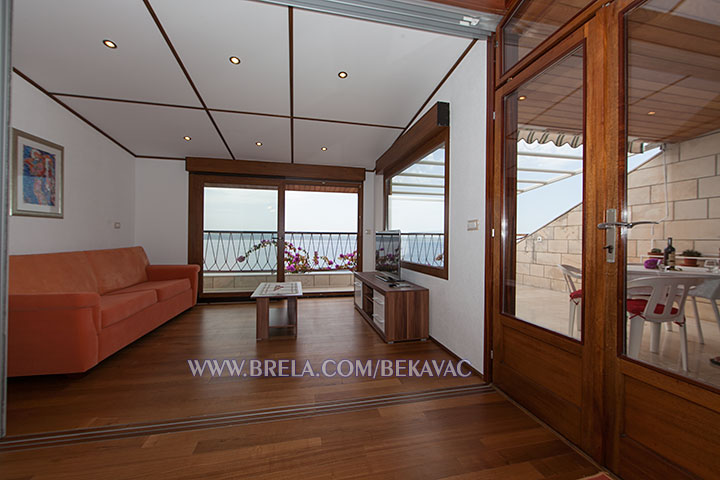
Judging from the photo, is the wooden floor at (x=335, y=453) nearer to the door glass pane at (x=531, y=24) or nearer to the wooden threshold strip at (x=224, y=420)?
the wooden threshold strip at (x=224, y=420)

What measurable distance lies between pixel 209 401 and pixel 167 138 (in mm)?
3757

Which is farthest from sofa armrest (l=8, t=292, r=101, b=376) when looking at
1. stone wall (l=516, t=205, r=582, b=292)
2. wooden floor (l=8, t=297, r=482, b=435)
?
stone wall (l=516, t=205, r=582, b=292)

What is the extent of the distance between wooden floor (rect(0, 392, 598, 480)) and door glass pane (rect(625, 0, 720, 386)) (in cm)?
74

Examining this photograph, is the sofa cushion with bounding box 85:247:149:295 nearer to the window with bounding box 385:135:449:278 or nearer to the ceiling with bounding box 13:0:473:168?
the ceiling with bounding box 13:0:473:168

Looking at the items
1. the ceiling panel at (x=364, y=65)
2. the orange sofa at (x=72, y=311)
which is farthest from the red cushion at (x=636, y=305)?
the orange sofa at (x=72, y=311)

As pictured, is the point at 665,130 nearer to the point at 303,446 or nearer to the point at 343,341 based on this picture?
the point at 303,446

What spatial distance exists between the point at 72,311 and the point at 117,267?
182 centimetres

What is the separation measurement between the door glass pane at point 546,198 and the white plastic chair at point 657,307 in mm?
243

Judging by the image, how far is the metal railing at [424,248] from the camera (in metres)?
3.19

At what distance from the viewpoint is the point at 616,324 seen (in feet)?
4.58

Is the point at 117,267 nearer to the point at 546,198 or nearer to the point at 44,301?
the point at 44,301

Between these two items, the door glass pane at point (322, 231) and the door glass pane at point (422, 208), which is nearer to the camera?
the door glass pane at point (422, 208)

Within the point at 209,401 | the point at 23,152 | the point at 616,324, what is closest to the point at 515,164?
the point at 616,324

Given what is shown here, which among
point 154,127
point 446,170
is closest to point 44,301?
point 154,127
